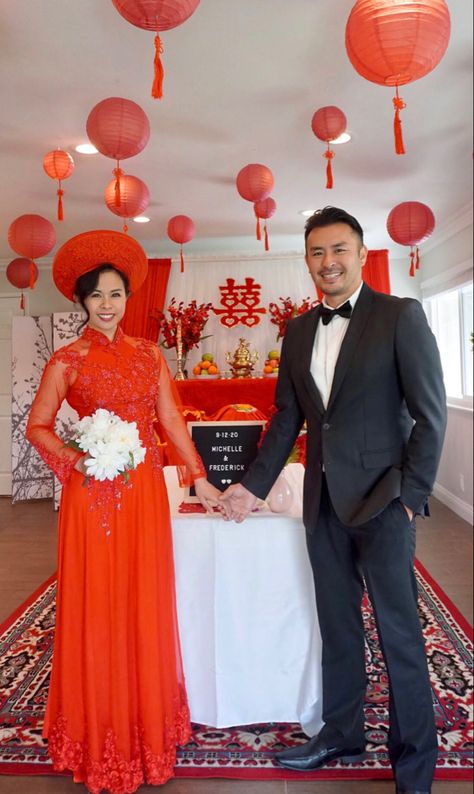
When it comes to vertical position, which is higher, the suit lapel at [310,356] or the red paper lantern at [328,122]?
the red paper lantern at [328,122]

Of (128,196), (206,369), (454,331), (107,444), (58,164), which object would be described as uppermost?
(58,164)

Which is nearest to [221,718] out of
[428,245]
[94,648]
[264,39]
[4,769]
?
[94,648]

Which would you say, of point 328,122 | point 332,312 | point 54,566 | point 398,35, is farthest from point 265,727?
point 328,122

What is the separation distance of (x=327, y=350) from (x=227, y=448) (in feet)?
1.72

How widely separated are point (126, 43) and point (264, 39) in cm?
60

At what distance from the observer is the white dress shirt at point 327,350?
1.67 metres

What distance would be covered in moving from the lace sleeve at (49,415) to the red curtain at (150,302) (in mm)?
5045

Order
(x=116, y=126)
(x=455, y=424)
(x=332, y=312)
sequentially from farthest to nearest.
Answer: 1. (x=455, y=424)
2. (x=116, y=126)
3. (x=332, y=312)

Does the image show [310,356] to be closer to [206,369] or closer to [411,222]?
[411,222]

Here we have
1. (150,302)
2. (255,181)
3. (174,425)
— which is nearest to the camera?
(174,425)

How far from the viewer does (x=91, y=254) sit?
1.75 metres

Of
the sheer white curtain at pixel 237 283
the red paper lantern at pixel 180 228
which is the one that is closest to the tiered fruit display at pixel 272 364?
the sheer white curtain at pixel 237 283

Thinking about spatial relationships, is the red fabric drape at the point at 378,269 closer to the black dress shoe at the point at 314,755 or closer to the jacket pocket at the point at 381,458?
the jacket pocket at the point at 381,458

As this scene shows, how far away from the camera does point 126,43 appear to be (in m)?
2.49
